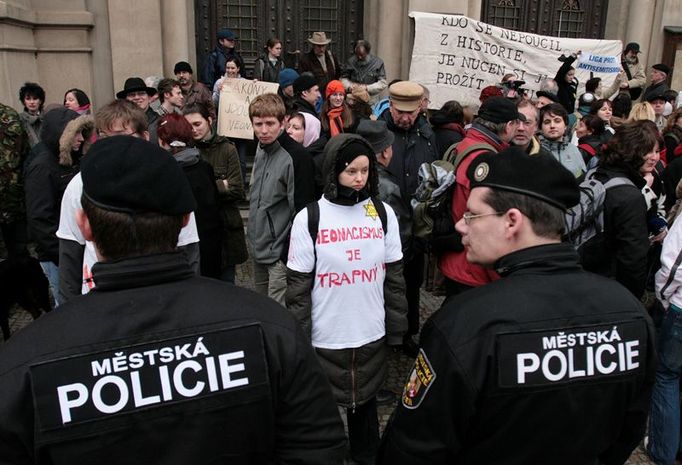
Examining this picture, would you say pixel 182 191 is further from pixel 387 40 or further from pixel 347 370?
pixel 387 40

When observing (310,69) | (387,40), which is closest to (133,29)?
(310,69)

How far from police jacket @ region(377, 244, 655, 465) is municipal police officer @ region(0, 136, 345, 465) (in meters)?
0.32

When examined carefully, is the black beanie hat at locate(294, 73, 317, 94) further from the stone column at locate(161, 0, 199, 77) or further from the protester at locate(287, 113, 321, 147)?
the stone column at locate(161, 0, 199, 77)

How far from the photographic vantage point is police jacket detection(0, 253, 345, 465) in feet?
4.04

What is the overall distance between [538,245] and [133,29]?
8.25 meters

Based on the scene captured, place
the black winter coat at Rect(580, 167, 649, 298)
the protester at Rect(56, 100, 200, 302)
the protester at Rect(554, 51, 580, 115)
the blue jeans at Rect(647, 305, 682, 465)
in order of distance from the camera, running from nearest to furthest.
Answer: the protester at Rect(56, 100, 200, 302), the blue jeans at Rect(647, 305, 682, 465), the black winter coat at Rect(580, 167, 649, 298), the protester at Rect(554, 51, 580, 115)

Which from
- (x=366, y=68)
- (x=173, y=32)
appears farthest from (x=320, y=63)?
(x=173, y=32)

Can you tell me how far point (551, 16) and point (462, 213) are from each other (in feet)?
30.6

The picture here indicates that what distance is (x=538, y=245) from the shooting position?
1.62 metres

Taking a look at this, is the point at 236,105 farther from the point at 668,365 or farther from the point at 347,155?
the point at 668,365

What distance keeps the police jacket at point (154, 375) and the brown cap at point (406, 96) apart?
300 cm

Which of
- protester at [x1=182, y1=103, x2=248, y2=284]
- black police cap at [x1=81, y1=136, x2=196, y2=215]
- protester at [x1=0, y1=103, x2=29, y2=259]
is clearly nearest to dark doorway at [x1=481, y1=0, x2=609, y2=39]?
protester at [x1=182, y1=103, x2=248, y2=284]

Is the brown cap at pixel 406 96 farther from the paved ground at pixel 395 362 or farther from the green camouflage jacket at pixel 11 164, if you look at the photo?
the green camouflage jacket at pixel 11 164

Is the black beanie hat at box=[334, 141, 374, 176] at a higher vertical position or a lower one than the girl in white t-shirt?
higher
